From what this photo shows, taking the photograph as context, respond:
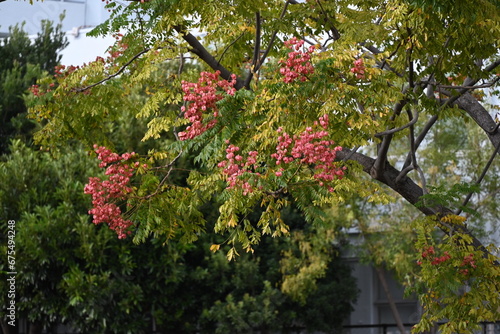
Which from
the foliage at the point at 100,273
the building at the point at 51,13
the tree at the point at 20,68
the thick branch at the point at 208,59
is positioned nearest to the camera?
the thick branch at the point at 208,59

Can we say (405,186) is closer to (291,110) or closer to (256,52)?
(291,110)

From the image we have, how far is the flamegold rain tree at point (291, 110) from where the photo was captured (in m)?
8.35

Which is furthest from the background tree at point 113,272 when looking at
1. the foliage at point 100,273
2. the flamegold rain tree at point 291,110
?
the flamegold rain tree at point 291,110

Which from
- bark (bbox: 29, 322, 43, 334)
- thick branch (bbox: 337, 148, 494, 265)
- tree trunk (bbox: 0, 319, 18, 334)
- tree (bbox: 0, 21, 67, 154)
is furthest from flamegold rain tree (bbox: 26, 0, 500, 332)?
tree (bbox: 0, 21, 67, 154)

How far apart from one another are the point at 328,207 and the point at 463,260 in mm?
9848

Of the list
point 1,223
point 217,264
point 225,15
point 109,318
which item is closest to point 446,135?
point 217,264

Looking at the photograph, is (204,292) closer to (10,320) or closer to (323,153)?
(10,320)

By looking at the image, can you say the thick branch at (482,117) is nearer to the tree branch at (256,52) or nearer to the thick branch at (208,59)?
the tree branch at (256,52)

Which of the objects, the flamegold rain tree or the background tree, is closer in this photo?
the flamegold rain tree

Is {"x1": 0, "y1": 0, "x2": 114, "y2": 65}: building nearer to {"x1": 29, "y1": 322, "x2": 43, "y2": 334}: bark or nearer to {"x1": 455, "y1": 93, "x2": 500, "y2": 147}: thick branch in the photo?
{"x1": 29, "y1": 322, "x2": 43, "y2": 334}: bark

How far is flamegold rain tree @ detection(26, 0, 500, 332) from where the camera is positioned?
8.35m

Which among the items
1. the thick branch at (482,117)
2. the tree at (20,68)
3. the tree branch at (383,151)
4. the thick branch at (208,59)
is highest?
the tree at (20,68)

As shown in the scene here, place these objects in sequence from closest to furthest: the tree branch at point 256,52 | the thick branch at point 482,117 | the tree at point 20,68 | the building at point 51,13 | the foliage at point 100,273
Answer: the tree branch at point 256,52 < the thick branch at point 482,117 < the foliage at point 100,273 < the tree at point 20,68 < the building at point 51,13

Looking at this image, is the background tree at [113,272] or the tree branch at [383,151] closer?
the tree branch at [383,151]
